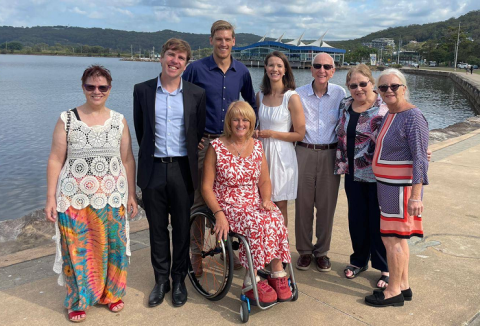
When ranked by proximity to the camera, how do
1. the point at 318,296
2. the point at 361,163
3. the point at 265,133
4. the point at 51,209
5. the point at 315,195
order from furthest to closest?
1. the point at 315,195
2. the point at 265,133
3. the point at 361,163
4. the point at 318,296
5. the point at 51,209

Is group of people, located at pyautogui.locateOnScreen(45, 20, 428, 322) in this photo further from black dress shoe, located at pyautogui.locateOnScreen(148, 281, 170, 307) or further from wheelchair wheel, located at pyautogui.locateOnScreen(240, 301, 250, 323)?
wheelchair wheel, located at pyautogui.locateOnScreen(240, 301, 250, 323)

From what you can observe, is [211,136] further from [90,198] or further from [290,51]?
[290,51]

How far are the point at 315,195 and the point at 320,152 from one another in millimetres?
398

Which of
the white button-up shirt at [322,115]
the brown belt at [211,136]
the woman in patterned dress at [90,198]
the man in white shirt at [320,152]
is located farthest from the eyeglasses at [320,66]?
the woman in patterned dress at [90,198]

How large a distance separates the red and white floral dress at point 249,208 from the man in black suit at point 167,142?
221mm

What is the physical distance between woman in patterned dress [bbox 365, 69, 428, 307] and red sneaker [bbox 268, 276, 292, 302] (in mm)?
634

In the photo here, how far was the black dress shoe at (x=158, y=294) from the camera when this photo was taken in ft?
9.68

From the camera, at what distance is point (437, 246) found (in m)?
4.06

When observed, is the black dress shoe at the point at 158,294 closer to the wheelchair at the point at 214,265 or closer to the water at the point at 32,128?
the wheelchair at the point at 214,265

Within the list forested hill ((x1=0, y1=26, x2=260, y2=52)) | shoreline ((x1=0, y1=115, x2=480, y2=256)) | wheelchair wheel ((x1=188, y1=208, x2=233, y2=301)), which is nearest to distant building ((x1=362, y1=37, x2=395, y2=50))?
forested hill ((x1=0, y1=26, x2=260, y2=52))

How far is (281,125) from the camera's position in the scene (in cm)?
338

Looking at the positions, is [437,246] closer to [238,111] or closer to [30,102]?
[238,111]

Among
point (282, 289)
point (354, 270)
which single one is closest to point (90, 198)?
point (282, 289)

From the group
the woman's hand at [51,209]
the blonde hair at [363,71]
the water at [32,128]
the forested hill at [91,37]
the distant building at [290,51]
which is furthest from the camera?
the forested hill at [91,37]
